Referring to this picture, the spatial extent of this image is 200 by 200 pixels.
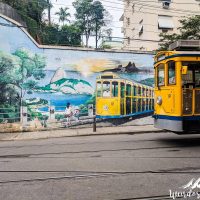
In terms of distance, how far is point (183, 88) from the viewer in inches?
413

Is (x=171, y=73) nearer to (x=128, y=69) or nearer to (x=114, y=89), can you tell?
(x=114, y=89)

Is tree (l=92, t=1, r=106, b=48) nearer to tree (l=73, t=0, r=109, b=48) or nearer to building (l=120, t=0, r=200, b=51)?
tree (l=73, t=0, r=109, b=48)

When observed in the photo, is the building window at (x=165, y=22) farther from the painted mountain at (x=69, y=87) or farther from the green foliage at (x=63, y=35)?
the painted mountain at (x=69, y=87)

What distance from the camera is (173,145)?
11023mm

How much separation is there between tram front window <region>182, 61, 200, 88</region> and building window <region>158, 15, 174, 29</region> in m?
29.3

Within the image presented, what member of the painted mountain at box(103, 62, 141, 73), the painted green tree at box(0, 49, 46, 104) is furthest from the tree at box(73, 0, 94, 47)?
the painted green tree at box(0, 49, 46, 104)

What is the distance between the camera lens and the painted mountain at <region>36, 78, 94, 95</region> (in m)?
17.5

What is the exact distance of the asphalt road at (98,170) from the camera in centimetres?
588

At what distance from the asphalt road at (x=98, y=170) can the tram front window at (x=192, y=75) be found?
6.44 ft

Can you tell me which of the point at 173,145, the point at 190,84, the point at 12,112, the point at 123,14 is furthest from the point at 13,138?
the point at 123,14

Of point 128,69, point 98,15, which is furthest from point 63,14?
point 128,69

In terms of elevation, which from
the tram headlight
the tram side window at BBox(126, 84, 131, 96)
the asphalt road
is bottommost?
the asphalt road

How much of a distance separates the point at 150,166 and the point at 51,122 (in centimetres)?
1020

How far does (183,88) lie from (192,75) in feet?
1.71
